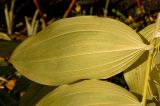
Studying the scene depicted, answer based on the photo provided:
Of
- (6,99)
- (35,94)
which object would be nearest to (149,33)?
(35,94)

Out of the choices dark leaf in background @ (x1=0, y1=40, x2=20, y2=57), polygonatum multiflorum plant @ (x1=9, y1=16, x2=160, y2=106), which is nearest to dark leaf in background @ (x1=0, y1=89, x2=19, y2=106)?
dark leaf in background @ (x1=0, y1=40, x2=20, y2=57)

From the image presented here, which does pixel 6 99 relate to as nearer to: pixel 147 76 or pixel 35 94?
pixel 35 94

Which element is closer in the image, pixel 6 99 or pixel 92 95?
pixel 92 95

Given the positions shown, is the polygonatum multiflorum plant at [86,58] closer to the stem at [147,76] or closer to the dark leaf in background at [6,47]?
the stem at [147,76]

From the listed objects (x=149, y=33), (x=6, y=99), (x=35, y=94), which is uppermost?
(x=149, y=33)

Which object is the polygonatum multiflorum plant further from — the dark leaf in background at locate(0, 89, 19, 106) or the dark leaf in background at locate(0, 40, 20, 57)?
the dark leaf in background at locate(0, 89, 19, 106)

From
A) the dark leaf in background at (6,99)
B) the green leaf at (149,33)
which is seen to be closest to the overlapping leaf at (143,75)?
the green leaf at (149,33)

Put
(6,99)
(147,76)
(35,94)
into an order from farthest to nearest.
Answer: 1. (6,99)
2. (35,94)
3. (147,76)

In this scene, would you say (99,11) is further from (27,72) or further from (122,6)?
(27,72)
